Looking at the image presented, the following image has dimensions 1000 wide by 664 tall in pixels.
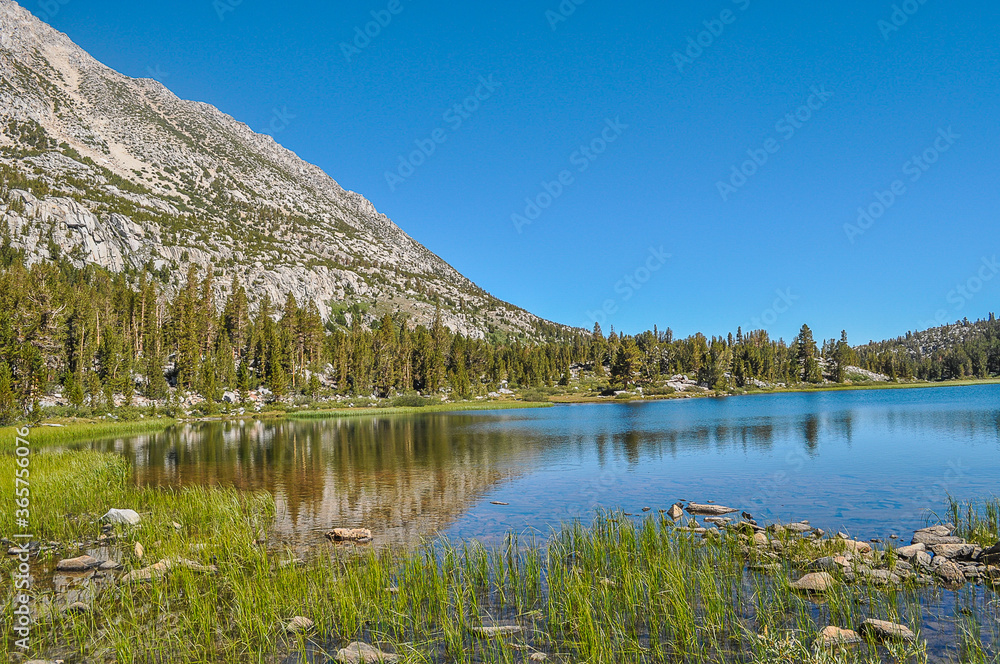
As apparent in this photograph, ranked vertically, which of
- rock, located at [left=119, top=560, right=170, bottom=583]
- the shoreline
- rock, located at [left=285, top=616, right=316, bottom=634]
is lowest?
the shoreline

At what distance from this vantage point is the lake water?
62.0 ft

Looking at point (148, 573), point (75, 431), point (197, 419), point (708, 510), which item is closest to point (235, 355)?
point (197, 419)

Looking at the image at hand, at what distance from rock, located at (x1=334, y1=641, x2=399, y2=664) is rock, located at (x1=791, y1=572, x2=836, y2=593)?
829 centimetres

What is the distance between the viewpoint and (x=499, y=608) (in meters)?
10.5

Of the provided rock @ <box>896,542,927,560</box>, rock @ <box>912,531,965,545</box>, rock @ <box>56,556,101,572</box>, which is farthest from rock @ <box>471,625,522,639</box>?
rock @ <box>912,531,965,545</box>

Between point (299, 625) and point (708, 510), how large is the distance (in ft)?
47.7

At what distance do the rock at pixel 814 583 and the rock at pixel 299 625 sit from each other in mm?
9676

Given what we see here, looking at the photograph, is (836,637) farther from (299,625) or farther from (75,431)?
(75,431)

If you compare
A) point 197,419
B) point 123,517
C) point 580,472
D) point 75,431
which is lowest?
point 197,419

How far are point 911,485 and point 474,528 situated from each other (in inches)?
755

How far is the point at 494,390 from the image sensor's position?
14112 centimetres

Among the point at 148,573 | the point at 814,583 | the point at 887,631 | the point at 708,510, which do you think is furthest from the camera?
the point at 708,510

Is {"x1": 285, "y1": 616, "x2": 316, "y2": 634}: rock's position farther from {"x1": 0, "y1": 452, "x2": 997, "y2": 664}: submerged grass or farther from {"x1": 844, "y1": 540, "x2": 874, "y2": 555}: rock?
{"x1": 844, "y1": 540, "x2": 874, "y2": 555}: rock

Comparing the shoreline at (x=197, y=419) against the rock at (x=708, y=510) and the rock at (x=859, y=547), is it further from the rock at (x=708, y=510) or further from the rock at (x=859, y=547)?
the rock at (x=859, y=547)
